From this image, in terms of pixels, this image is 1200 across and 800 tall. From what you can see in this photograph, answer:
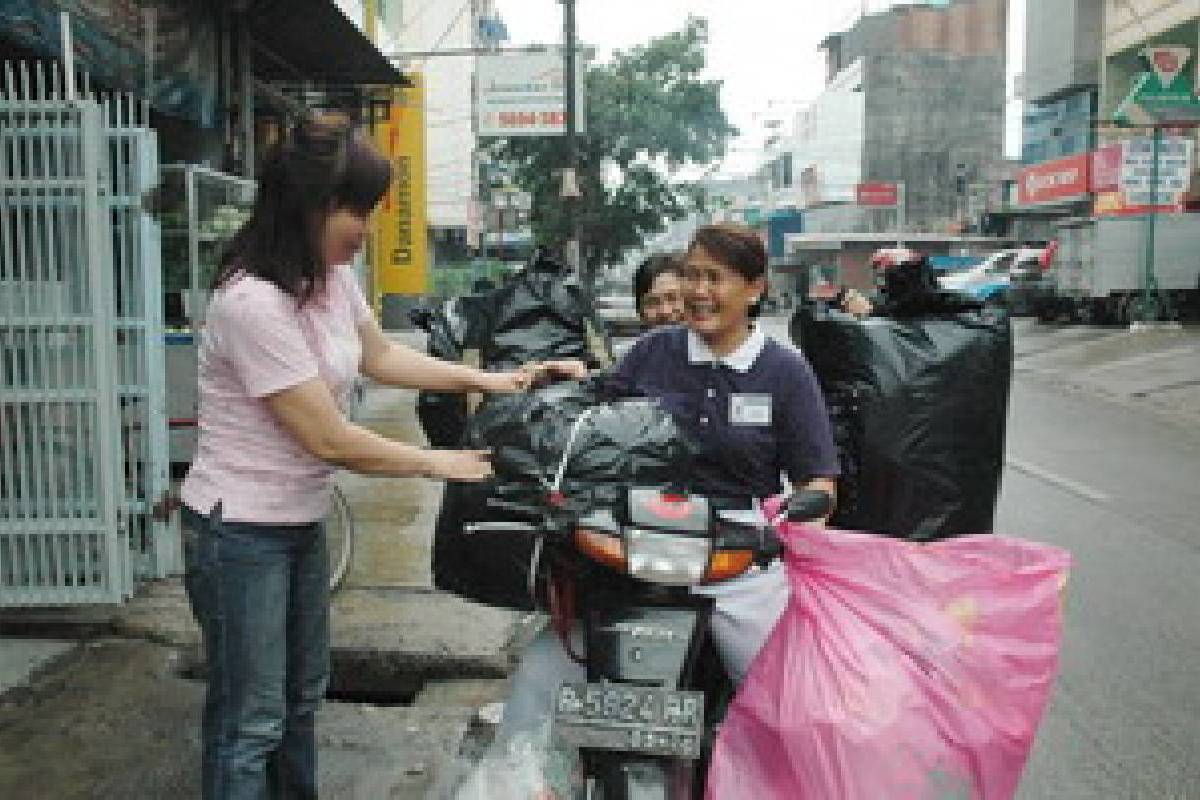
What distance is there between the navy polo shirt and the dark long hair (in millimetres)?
813

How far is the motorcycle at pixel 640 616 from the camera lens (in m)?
2.11

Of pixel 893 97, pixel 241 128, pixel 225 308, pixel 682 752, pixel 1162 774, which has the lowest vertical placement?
pixel 1162 774

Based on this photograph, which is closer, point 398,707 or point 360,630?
point 398,707

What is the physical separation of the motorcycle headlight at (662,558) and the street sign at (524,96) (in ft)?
62.4

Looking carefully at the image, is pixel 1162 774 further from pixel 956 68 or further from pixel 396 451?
pixel 956 68

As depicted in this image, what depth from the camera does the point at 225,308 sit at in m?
2.38

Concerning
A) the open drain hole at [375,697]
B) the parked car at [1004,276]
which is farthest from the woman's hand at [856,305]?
the parked car at [1004,276]

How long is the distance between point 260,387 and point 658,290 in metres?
2.37

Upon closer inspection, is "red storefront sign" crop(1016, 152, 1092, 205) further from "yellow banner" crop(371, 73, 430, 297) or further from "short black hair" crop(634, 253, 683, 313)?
"short black hair" crop(634, 253, 683, 313)

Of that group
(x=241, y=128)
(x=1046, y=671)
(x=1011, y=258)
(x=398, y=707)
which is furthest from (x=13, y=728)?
(x=1011, y=258)

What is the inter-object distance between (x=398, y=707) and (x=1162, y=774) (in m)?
2.48

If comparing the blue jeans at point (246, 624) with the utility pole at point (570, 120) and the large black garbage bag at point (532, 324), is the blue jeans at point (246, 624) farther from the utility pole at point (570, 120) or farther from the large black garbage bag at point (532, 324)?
the utility pole at point (570, 120)

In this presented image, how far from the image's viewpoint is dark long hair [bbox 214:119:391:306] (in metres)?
2.39

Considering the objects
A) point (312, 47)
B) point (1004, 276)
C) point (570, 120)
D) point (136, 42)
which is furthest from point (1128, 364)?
point (136, 42)
